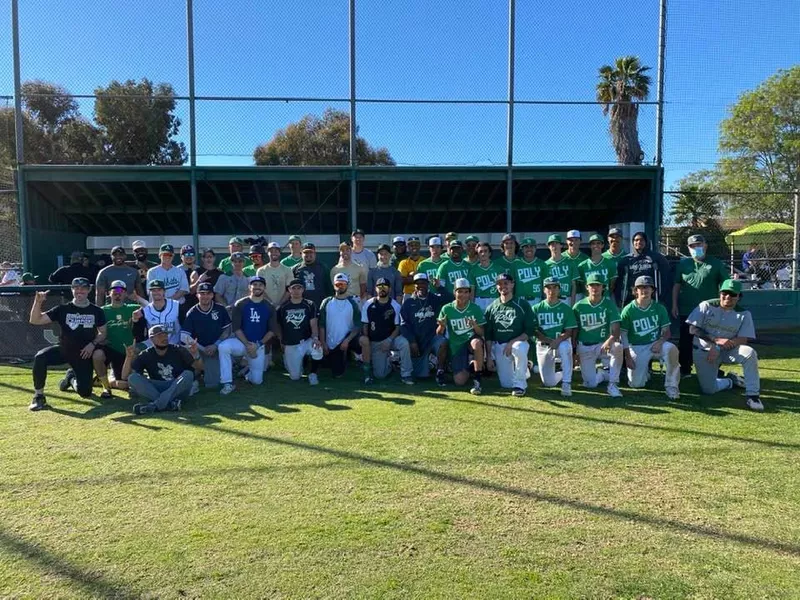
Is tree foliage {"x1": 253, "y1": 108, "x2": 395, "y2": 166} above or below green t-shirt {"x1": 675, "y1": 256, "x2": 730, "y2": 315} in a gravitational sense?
above

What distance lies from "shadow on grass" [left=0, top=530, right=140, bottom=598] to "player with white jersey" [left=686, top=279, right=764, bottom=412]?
5982 mm

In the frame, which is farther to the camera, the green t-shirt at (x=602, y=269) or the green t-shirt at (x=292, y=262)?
the green t-shirt at (x=292, y=262)

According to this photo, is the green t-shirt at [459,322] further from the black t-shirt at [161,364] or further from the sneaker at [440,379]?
the black t-shirt at [161,364]

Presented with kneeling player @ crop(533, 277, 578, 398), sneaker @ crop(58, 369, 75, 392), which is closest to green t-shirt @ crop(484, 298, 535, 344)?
kneeling player @ crop(533, 277, 578, 398)

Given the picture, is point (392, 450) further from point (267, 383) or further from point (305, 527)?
point (267, 383)

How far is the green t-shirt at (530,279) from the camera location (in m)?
7.83

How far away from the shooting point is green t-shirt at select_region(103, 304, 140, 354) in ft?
22.8

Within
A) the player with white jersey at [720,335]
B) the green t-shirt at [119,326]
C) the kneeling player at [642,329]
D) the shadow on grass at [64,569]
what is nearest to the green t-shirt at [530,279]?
the kneeling player at [642,329]

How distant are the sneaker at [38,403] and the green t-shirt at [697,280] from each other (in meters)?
7.76

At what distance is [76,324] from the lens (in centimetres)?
667

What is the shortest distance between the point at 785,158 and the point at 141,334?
117 feet

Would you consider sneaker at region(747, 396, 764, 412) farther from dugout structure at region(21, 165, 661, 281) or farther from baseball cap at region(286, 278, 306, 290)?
dugout structure at region(21, 165, 661, 281)

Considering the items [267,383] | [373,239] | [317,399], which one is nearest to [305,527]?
[317,399]

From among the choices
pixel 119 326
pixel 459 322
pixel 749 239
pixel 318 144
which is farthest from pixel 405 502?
pixel 318 144
